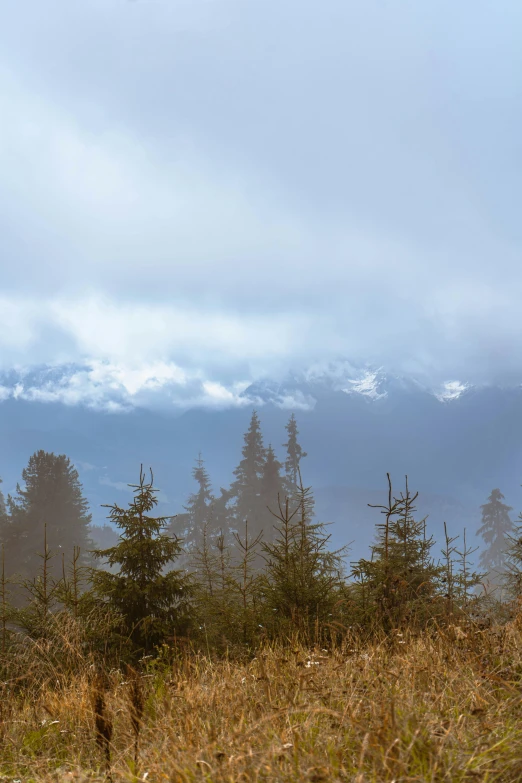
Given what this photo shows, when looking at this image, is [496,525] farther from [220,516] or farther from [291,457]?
[220,516]

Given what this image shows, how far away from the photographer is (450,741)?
288 centimetres

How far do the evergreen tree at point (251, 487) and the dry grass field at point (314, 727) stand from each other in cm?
4817

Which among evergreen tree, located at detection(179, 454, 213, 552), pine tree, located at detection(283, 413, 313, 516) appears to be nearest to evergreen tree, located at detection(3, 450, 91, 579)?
evergreen tree, located at detection(179, 454, 213, 552)

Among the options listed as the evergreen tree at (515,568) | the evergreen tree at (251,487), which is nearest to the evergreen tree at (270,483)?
the evergreen tree at (251,487)

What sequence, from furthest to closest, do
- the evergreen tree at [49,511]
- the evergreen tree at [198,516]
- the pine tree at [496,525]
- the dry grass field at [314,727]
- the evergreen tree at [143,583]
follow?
the pine tree at [496,525], the evergreen tree at [198,516], the evergreen tree at [49,511], the evergreen tree at [143,583], the dry grass field at [314,727]

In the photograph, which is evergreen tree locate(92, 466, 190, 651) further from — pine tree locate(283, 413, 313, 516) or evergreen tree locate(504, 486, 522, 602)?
pine tree locate(283, 413, 313, 516)

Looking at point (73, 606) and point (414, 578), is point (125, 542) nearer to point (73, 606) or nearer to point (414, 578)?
point (73, 606)

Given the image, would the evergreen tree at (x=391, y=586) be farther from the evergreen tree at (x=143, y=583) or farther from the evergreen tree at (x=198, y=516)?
the evergreen tree at (x=198, y=516)

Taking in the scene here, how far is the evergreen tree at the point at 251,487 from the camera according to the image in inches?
2096

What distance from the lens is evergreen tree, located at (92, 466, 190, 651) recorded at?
32.8ft

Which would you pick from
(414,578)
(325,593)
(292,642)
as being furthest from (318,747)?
(414,578)

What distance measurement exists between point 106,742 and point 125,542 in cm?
701

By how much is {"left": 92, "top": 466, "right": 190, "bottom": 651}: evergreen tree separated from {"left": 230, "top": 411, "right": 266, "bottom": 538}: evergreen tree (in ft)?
138

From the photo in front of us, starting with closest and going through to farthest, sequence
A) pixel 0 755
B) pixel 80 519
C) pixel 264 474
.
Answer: pixel 0 755, pixel 80 519, pixel 264 474
